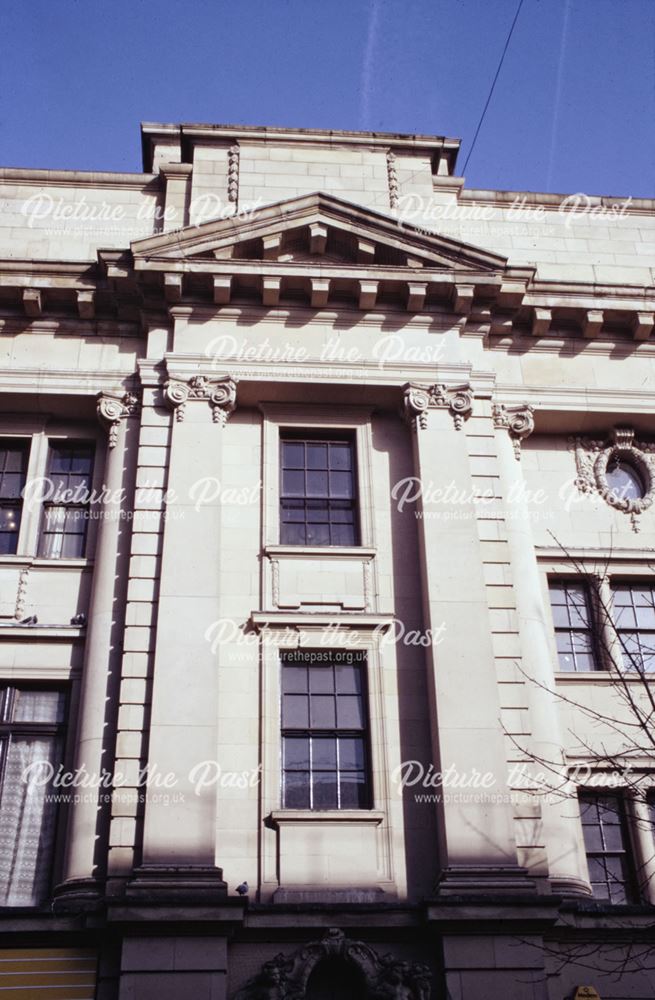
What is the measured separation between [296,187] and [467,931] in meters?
13.6

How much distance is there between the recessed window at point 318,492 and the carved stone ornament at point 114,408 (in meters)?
2.68

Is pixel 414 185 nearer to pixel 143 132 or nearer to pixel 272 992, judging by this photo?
pixel 143 132

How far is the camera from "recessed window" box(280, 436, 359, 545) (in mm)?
18047

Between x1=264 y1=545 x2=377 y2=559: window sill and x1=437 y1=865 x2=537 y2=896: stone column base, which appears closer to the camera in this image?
x1=437 y1=865 x2=537 y2=896: stone column base

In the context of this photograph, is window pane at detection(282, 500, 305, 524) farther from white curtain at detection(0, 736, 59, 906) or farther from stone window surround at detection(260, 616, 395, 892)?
white curtain at detection(0, 736, 59, 906)

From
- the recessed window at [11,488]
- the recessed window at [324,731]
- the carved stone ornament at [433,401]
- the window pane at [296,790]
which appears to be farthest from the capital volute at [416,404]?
the recessed window at [11,488]

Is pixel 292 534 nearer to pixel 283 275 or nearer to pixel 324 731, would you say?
pixel 324 731

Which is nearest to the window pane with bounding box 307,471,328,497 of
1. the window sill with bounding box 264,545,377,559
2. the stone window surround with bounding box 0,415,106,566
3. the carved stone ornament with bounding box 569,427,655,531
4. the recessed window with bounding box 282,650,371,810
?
the window sill with bounding box 264,545,377,559

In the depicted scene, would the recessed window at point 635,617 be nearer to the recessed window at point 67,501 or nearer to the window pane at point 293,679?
the window pane at point 293,679

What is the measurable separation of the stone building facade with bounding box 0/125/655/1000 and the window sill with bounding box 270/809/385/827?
37 millimetres

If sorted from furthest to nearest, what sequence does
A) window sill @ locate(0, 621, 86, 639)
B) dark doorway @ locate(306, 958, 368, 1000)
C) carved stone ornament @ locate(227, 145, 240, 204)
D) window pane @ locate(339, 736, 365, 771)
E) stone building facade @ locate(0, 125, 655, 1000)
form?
carved stone ornament @ locate(227, 145, 240, 204) → window sill @ locate(0, 621, 86, 639) → window pane @ locate(339, 736, 365, 771) → stone building facade @ locate(0, 125, 655, 1000) → dark doorway @ locate(306, 958, 368, 1000)

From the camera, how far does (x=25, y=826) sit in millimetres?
15617

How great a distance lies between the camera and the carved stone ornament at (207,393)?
18.2 meters

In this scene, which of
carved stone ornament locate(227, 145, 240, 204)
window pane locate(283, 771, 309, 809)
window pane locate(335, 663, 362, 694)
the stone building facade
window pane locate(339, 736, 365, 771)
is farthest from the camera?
carved stone ornament locate(227, 145, 240, 204)
